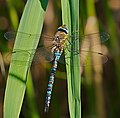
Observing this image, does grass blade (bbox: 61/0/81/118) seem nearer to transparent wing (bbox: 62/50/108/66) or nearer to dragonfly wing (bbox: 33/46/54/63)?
transparent wing (bbox: 62/50/108/66)

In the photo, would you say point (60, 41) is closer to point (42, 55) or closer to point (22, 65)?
point (42, 55)

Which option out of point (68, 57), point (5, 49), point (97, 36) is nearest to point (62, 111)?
point (5, 49)

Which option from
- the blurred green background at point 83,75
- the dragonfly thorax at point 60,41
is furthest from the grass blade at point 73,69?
the blurred green background at point 83,75

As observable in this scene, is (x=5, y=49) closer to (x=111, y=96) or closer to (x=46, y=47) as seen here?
(x=46, y=47)

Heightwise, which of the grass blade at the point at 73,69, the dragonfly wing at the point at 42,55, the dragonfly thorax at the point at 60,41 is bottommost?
the grass blade at the point at 73,69

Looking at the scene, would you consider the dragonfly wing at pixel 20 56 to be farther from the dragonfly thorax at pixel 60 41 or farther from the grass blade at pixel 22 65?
the dragonfly thorax at pixel 60 41

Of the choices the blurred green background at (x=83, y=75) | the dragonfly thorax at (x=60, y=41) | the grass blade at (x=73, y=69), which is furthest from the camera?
the blurred green background at (x=83, y=75)

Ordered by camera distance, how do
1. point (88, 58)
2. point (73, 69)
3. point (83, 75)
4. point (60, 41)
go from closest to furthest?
1. point (73, 69)
2. point (60, 41)
3. point (88, 58)
4. point (83, 75)

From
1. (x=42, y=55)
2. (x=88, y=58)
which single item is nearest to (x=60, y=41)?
Answer: (x=42, y=55)
